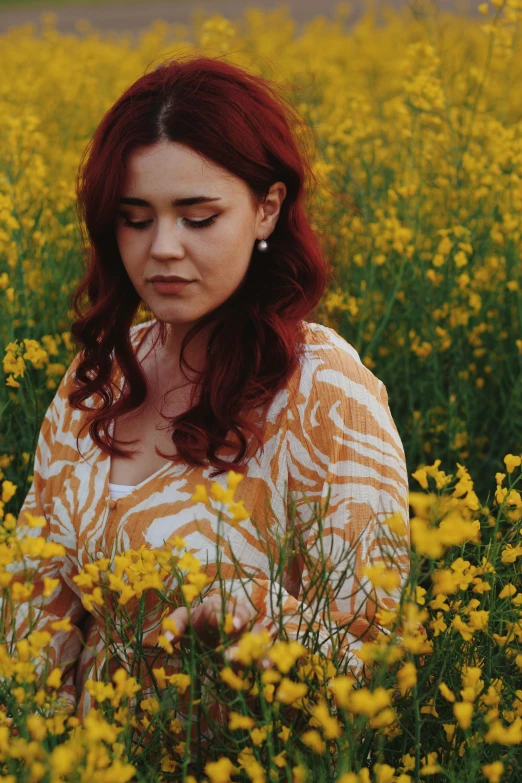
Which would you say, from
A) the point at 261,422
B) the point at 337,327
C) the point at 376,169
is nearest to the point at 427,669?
the point at 261,422

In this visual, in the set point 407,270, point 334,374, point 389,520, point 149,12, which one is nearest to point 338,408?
point 334,374

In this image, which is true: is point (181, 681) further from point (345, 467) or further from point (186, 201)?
point (186, 201)

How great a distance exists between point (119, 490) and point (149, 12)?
58.3ft

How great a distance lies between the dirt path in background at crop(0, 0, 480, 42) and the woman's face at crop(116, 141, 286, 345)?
45.7 feet

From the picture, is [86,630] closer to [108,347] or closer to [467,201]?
[108,347]

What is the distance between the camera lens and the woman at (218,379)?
5.16 feet

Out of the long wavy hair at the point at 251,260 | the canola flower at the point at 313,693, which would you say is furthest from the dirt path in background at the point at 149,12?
the canola flower at the point at 313,693

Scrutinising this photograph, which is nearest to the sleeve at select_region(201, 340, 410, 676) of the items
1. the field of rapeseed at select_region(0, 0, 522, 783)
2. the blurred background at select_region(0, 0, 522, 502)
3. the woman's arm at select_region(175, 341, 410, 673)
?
the woman's arm at select_region(175, 341, 410, 673)

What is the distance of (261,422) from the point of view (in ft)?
5.47

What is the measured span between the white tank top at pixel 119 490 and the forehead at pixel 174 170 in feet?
1.65

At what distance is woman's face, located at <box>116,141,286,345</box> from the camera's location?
1559 millimetres

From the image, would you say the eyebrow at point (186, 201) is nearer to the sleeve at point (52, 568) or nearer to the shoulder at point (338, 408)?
the shoulder at point (338, 408)

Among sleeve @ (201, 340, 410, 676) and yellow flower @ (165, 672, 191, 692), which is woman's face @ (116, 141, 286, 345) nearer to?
sleeve @ (201, 340, 410, 676)

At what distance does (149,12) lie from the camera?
1794 cm
